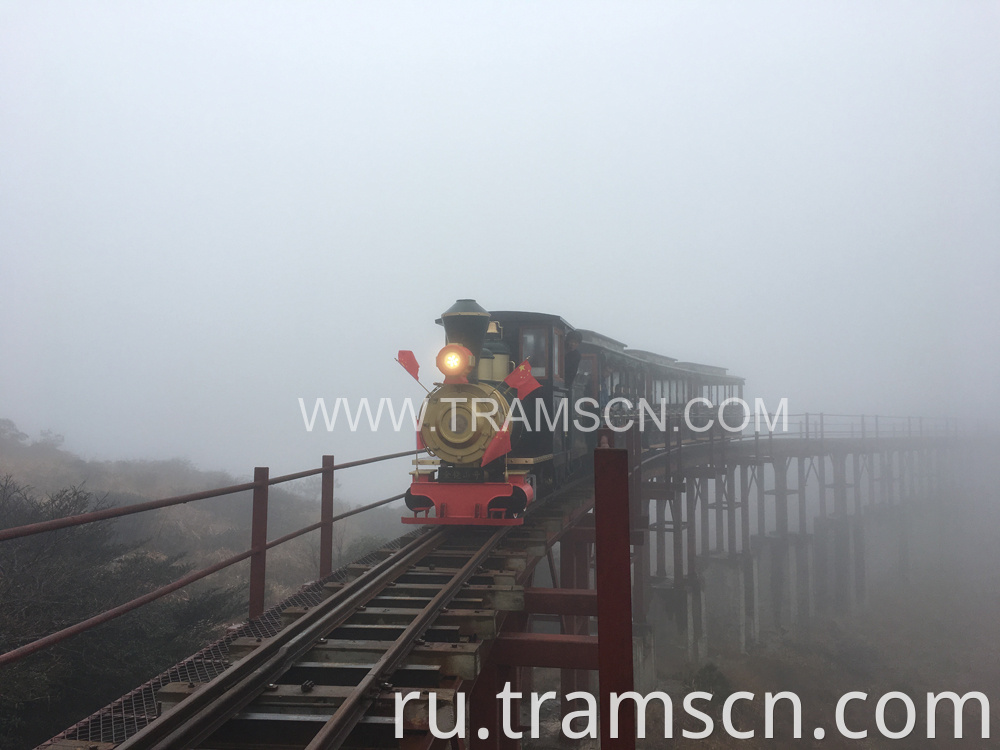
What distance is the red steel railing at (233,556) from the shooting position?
7.79ft

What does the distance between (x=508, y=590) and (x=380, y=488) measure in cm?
8253

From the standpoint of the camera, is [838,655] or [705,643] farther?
[838,655]

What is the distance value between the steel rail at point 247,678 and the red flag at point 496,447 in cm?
224

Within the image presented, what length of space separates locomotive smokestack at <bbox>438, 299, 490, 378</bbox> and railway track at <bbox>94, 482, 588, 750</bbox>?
2833 millimetres

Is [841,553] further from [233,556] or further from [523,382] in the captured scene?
[233,556]

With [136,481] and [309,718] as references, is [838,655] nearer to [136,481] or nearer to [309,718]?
[309,718]

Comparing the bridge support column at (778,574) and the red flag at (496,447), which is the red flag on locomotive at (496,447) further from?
the bridge support column at (778,574)

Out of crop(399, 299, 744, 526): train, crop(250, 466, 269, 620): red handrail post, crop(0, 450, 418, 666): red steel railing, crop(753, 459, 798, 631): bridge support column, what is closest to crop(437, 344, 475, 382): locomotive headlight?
crop(399, 299, 744, 526): train

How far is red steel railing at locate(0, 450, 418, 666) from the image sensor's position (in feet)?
7.79

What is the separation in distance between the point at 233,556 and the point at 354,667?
4.73 feet

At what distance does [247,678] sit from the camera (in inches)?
123

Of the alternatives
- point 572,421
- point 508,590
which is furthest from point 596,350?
point 508,590

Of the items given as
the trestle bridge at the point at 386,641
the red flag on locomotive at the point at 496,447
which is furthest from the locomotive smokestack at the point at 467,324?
the trestle bridge at the point at 386,641

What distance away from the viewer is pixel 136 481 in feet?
68.3
